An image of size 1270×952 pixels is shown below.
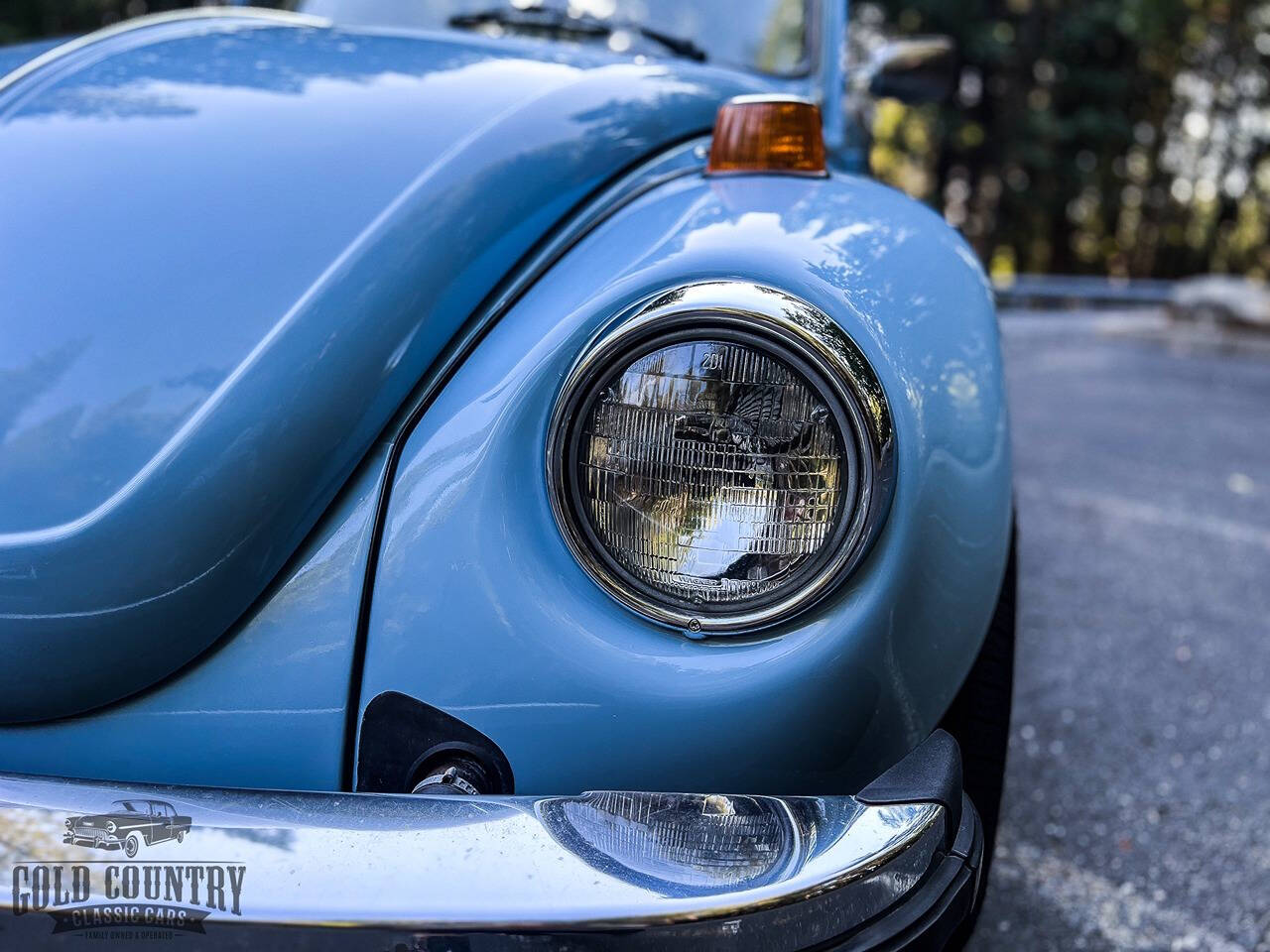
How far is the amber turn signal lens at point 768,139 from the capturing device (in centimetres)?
146

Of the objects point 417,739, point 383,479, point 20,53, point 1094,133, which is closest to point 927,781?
point 417,739

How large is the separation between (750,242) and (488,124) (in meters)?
0.42

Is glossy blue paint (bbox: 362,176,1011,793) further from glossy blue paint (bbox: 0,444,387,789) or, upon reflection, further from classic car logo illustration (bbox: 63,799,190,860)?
classic car logo illustration (bbox: 63,799,190,860)

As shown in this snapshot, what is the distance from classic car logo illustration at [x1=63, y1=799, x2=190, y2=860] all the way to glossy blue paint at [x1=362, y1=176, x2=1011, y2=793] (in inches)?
10.2

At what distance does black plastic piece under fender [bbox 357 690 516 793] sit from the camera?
1.14m

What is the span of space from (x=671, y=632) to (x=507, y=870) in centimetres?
31

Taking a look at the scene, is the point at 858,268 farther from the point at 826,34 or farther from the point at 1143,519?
the point at 1143,519

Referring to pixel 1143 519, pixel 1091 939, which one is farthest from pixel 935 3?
pixel 1091 939

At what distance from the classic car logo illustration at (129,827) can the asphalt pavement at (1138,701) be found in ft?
4.40

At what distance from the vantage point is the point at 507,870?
2.87 feet

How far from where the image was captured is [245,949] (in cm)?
84

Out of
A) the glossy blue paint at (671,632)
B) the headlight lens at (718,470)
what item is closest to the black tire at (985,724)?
the glossy blue paint at (671,632)

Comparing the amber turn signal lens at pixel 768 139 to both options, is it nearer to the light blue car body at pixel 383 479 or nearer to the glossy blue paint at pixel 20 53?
the light blue car body at pixel 383 479

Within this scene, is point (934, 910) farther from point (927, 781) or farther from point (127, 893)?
point (127, 893)
